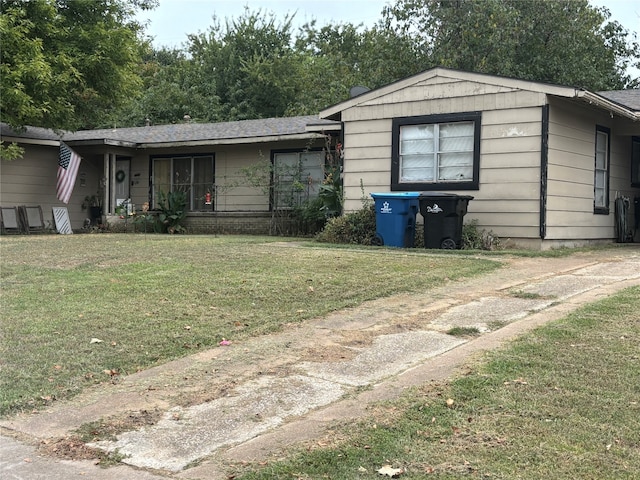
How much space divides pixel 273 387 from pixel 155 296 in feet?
10.5

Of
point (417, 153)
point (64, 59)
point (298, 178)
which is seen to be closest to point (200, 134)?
point (298, 178)

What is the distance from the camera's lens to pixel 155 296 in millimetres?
7328

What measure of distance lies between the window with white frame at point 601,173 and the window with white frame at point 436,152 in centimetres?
305

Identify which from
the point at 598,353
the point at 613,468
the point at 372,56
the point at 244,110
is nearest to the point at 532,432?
the point at 613,468

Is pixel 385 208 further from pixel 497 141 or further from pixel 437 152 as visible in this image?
pixel 497 141

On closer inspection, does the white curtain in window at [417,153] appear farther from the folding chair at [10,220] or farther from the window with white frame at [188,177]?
the folding chair at [10,220]

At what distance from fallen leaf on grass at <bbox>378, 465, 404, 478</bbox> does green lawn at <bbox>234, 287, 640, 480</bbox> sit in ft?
0.10

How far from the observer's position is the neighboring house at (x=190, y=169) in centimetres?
1841

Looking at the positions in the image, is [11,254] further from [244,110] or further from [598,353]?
[244,110]

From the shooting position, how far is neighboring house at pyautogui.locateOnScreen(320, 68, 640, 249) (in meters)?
12.1

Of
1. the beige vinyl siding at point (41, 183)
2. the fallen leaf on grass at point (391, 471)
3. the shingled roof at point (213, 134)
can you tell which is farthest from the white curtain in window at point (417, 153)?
the beige vinyl siding at point (41, 183)

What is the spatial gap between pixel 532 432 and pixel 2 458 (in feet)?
9.29

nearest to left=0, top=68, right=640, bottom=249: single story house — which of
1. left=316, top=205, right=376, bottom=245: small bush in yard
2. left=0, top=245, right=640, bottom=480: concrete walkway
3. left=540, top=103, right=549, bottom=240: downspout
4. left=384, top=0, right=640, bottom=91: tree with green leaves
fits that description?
left=540, top=103, right=549, bottom=240: downspout

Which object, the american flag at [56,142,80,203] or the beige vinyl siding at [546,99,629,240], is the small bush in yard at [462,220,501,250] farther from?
the american flag at [56,142,80,203]
